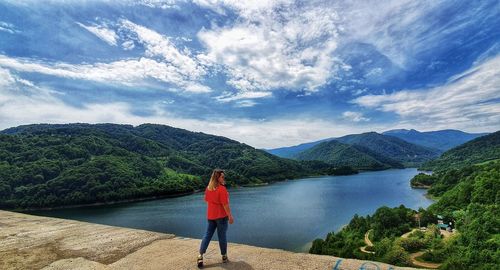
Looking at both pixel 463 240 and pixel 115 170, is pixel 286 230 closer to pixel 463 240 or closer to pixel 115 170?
pixel 463 240

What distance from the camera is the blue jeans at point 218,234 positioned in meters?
4.74

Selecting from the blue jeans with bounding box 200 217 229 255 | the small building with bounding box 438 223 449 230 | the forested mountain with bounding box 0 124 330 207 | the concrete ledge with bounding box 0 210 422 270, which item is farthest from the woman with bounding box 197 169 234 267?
the forested mountain with bounding box 0 124 330 207

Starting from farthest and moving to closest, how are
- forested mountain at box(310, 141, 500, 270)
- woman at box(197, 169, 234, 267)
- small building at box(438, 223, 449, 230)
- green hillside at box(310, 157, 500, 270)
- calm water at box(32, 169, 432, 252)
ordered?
small building at box(438, 223, 449, 230) → calm water at box(32, 169, 432, 252) → forested mountain at box(310, 141, 500, 270) → green hillside at box(310, 157, 500, 270) → woman at box(197, 169, 234, 267)

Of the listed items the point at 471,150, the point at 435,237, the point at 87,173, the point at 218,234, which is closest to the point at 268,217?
the point at 435,237

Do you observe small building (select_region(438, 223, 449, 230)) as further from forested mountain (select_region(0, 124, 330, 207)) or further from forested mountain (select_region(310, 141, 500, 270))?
forested mountain (select_region(0, 124, 330, 207))

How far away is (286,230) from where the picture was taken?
157 feet

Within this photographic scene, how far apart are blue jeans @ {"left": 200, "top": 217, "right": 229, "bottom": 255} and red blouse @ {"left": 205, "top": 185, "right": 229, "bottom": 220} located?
0.28 feet

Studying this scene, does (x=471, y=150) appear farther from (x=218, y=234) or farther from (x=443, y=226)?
(x=218, y=234)

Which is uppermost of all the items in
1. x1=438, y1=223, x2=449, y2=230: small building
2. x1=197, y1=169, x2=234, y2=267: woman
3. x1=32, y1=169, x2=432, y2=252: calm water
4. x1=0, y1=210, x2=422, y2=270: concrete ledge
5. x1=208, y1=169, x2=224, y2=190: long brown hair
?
x1=208, y1=169, x2=224, y2=190: long brown hair

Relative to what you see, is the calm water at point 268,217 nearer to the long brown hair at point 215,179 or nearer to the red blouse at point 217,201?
the red blouse at point 217,201

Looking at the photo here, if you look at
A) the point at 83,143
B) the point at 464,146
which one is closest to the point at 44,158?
the point at 83,143

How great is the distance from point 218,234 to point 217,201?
0.53 m

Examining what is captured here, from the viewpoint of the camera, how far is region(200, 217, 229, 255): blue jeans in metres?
4.74

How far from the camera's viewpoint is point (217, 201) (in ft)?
16.4
